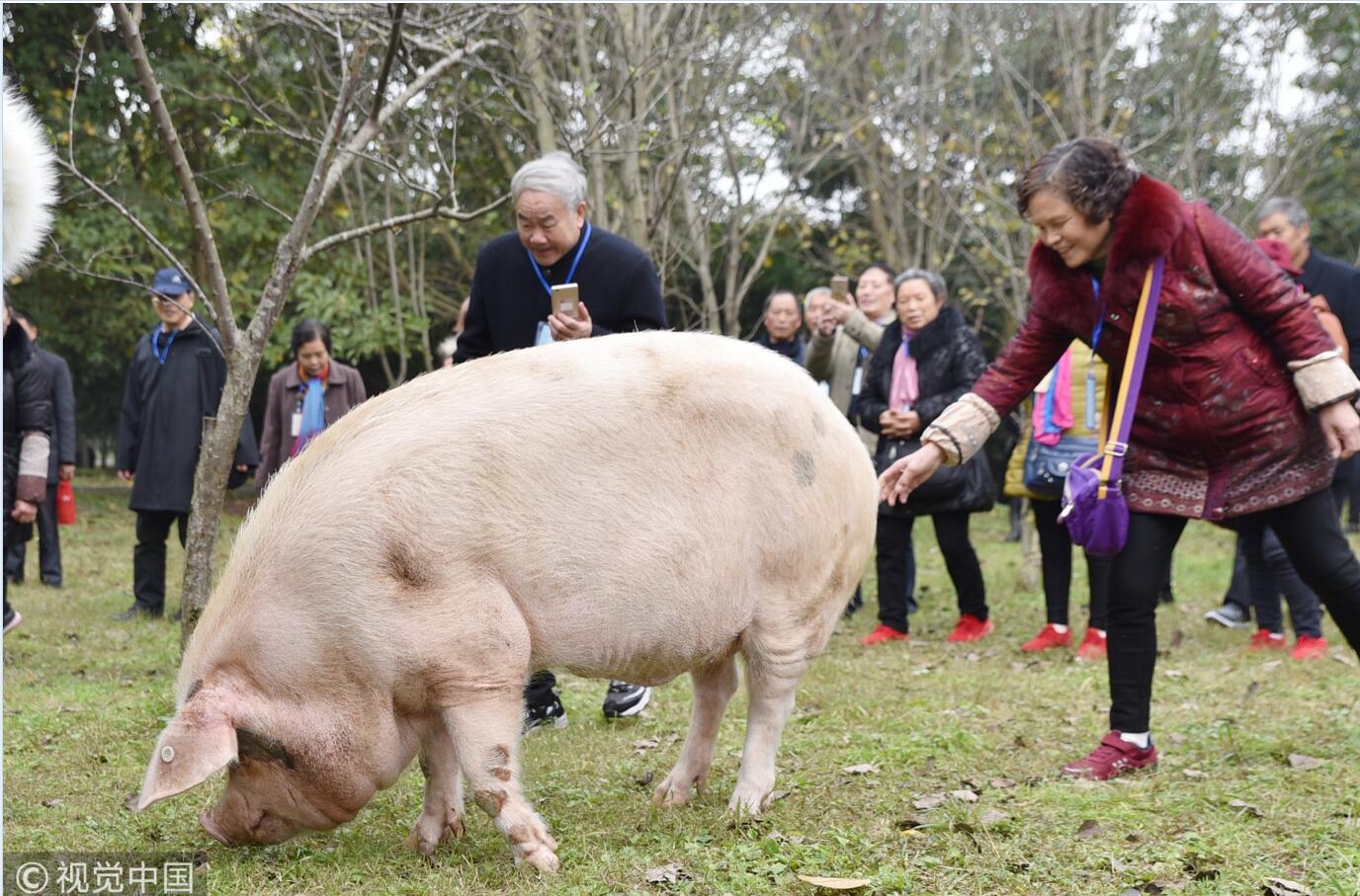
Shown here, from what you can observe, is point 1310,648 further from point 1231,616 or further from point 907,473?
point 907,473

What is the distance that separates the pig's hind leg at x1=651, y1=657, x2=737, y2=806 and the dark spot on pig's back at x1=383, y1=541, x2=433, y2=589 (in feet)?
4.02

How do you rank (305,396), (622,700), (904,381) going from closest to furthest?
(622,700) → (904,381) → (305,396)

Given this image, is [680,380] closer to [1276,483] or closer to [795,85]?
[1276,483]

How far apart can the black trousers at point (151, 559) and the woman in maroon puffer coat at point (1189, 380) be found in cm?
650

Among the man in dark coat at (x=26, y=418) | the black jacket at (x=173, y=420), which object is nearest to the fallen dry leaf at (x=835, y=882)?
the man in dark coat at (x=26, y=418)

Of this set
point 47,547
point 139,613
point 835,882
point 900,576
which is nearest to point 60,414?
point 47,547

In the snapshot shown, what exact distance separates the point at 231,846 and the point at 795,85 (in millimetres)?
14504

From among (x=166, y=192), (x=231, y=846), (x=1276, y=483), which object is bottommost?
(x=231, y=846)

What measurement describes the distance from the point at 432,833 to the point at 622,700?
6.52ft

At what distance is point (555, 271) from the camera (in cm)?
507

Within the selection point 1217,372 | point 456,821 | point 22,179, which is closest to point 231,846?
point 456,821

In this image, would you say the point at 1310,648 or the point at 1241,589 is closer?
the point at 1310,648

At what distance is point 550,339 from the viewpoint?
4914mm

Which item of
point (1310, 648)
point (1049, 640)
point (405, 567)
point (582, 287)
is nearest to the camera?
point (405, 567)
